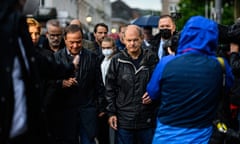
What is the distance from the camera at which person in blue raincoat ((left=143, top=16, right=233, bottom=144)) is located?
4.61m

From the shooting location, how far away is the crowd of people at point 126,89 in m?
3.80

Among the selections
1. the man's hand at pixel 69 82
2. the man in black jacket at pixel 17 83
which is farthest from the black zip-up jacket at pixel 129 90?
the man in black jacket at pixel 17 83

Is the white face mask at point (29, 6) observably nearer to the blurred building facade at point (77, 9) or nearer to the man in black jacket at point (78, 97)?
the man in black jacket at point (78, 97)

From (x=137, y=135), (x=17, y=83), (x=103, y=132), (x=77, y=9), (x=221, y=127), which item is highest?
(x=17, y=83)

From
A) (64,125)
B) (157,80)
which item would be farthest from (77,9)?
(157,80)

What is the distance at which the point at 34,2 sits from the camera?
4.76 m

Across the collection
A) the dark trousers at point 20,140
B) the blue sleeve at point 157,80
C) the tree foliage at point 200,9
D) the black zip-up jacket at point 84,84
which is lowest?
the tree foliage at point 200,9

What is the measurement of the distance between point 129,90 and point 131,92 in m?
0.03

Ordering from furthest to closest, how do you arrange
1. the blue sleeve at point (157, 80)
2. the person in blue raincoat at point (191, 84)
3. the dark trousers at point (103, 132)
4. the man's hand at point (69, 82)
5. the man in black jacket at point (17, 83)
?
the dark trousers at point (103, 132)
the man's hand at point (69, 82)
the blue sleeve at point (157, 80)
the person in blue raincoat at point (191, 84)
the man in black jacket at point (17, 83)

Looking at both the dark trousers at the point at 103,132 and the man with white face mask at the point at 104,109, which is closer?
the man with white face mask at the point at 104,109

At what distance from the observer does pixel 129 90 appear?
263 inches

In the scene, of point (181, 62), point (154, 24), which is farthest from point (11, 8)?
point (154, 24)

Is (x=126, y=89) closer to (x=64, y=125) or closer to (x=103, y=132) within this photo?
(x=64, y=125)

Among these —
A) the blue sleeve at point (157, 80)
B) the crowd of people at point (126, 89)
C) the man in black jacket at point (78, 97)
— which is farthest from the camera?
the man in black jacket at point (78, 97)
